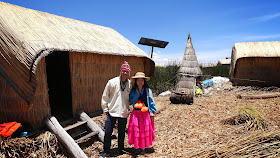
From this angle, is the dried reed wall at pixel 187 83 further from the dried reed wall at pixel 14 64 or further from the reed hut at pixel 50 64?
the dried reed wall at pixel 14 64

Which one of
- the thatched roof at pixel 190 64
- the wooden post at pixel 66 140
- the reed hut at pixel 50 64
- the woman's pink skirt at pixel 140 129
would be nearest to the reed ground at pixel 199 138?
the wooden post at pixel 66 140

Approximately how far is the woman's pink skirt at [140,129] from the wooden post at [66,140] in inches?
39.8

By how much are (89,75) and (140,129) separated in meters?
2.32

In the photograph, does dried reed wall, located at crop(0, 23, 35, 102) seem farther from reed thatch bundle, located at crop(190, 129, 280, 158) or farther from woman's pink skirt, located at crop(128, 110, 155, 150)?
reed thatch bundle, located at crop(190, 129, 280, 158)

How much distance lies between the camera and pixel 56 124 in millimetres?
3652

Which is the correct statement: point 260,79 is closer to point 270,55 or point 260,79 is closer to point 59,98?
point 270,55

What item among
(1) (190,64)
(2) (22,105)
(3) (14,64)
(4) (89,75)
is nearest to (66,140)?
(2) (22,105)

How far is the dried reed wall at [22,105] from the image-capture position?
3426 mm

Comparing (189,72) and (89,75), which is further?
(189,72)

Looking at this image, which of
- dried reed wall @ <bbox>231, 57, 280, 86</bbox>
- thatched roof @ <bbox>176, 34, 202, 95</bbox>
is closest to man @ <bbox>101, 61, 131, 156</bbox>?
thatched roof @ <bbox>176, 34, 202, 95</bbox>

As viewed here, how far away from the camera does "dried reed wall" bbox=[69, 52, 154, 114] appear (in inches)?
177

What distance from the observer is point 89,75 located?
192 inches

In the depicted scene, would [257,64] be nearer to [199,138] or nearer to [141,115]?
[199,138]

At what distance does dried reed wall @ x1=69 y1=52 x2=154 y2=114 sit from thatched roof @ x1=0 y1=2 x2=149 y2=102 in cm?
29
